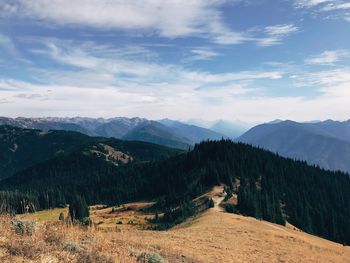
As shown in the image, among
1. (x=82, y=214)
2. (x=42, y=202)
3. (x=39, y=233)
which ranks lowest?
(x=42, y=202)

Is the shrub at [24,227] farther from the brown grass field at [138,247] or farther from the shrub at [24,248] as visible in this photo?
the shrub at [24,248]

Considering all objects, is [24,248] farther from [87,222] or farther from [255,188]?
[255,188]

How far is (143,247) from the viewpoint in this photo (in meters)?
19.7

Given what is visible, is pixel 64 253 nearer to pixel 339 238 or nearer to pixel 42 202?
pixel 339 238

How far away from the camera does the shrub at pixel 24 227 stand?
14.3 meters

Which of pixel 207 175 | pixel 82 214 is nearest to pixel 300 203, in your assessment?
pixel 207 175

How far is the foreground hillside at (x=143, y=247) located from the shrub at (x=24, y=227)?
0.82 ft

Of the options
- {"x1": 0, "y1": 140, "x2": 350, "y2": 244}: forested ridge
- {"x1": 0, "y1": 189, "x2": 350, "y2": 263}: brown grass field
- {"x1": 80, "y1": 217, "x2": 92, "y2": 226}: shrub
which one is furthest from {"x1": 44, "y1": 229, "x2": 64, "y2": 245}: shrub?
{"x1": 0, "y1": 140, "x2": 350, "y2": 244}: forested ridge

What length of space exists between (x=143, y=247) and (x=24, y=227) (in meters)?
7.18

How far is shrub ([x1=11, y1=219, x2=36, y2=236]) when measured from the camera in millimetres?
14266

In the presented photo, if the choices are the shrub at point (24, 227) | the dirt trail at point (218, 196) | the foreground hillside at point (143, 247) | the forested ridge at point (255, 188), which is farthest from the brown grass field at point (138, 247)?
the forested ridge at point (255, 188)

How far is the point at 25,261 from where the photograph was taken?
34.7 feet

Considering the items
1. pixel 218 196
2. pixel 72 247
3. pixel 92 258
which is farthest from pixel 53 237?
pixel 218 196

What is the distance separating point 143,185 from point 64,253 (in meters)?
172
